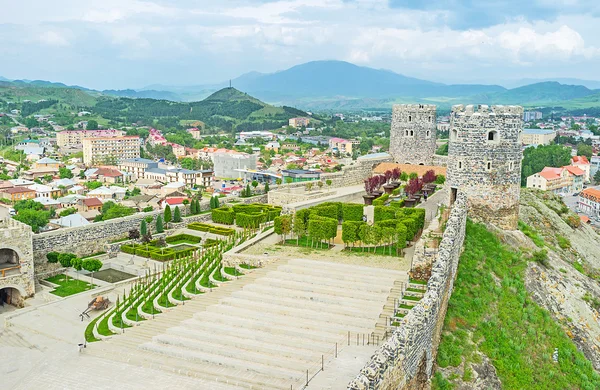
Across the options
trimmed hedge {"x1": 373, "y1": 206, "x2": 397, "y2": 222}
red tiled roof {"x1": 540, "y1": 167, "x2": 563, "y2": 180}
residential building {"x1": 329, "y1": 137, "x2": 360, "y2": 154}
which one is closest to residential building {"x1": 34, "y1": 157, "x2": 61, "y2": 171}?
residential building {"x1": 329, "y1": 137, "x2": 360, "y2": 154}

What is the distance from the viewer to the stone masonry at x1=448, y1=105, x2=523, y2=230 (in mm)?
A: 21844

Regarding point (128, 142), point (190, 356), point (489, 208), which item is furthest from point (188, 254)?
point (128, 142)

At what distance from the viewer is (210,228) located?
97.9 ft

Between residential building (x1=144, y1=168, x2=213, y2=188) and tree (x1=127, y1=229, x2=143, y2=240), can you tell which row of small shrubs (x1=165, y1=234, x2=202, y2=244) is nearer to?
tree (x1=127, y1=229, x2=143, y2=240)

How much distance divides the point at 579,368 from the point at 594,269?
10.2m

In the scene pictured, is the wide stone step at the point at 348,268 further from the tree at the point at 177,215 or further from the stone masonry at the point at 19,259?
the tree at the point at 177,215

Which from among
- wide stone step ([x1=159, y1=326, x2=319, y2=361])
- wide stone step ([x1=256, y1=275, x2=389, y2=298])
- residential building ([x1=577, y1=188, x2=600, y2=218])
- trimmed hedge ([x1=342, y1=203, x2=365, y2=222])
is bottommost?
residential building ([x1=577, y1=188, x2=600, y2=218])

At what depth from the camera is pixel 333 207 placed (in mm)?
27000

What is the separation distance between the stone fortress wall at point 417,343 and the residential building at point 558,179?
70.9m

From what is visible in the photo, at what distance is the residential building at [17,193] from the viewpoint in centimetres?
7350

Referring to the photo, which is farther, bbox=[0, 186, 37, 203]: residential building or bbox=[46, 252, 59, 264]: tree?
bbox=[0, 186, 37, 203]: residential building

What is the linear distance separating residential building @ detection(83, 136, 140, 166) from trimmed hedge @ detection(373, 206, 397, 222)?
106818mm

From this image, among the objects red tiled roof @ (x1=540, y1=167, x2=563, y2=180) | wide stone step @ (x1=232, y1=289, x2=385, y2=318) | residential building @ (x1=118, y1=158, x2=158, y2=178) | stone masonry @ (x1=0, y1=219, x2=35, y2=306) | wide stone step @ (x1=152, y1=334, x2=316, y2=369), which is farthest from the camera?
residential building @ (x1=118, y1=158, x2=158, y2=178)

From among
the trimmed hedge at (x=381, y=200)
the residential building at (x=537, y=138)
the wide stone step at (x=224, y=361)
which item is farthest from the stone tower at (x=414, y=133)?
the residential building at (x=537, y=138)
